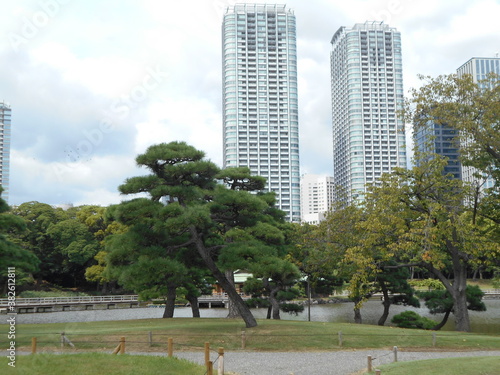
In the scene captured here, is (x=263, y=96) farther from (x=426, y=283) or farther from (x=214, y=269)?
(x=214, y=269)

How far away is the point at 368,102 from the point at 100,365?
5844 inches

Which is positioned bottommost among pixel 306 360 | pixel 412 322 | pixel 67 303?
pixel 67 303

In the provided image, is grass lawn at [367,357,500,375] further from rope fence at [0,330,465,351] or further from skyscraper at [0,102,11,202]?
skyscraper at [0,102,11,202]

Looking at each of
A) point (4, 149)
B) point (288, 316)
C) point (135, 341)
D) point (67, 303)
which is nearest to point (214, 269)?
point (135, 341)

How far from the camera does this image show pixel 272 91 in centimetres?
14025

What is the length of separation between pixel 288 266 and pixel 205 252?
3.57 m

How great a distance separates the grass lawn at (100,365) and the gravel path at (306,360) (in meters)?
1.71

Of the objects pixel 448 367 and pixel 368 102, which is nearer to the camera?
pixel 448 367

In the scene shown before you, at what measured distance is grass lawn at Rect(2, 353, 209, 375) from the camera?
37.0ft

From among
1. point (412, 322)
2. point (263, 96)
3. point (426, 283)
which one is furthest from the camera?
point (263, 96)

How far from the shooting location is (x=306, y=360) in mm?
15281

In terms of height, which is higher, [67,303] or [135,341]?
[135,341]

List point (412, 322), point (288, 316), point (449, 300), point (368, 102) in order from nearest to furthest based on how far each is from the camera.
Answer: point (449, 300)
point (412, 322)
point (288, 316)
point (368, 102)

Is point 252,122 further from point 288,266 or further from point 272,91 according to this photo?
point 288,266
